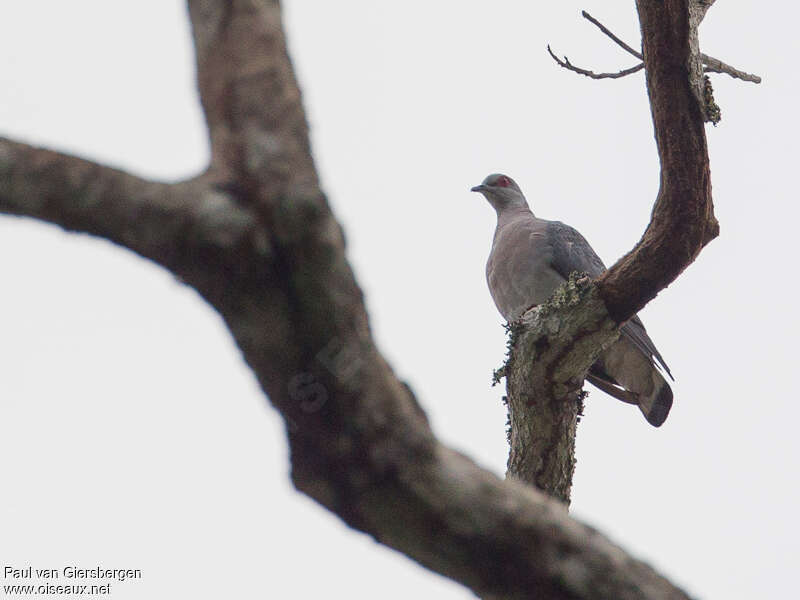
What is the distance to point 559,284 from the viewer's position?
252 inches

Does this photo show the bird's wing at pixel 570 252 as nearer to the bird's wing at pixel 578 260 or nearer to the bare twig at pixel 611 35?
the bird's wing at pixel 578 260

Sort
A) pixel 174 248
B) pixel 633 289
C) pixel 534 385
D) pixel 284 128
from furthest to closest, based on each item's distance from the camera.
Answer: pixel 534 385, pixel 633 289, pixel 284 128, pixel 174 248

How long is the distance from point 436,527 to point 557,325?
281 cm

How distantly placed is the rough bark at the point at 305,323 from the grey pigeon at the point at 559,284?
3.98 m

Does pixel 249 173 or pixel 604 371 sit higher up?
pixel 604 371

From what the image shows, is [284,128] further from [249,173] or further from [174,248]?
[174,248]

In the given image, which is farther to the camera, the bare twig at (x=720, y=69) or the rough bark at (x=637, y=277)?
the bare twig at (x=720, y=69)

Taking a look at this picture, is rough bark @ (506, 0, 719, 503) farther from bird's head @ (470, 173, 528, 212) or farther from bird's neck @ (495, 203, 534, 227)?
bird's head @ (470, 173, 528, 212)

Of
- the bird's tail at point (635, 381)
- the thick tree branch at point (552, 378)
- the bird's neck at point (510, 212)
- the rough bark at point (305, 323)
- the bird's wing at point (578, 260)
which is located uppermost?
the bird's neck at point (510, 212)

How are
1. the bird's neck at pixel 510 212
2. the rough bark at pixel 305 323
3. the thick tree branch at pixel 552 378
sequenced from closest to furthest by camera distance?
the rough bark at pixel 305 323 < the thick tree branch at pixel 552 378 < the bird's neck at pixel 510 212

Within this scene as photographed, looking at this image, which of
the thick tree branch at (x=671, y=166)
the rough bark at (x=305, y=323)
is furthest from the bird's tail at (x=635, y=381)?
the rough bark at (x=305, y=323)

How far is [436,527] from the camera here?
6.10 feet

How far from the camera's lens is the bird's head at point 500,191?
8023 millimetres

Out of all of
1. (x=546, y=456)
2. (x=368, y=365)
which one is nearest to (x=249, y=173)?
(x=368, y=365)
